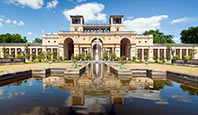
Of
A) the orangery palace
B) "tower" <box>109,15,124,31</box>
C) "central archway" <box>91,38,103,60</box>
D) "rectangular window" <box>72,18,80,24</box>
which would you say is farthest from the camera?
"rectangular window" <box>72,18,80,24</box>

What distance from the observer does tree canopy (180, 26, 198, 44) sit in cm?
5594

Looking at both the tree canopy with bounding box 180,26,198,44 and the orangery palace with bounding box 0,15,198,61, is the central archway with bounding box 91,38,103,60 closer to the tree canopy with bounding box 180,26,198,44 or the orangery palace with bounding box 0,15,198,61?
the orangery palace with bounding box 0,15,198,61

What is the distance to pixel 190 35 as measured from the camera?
58156 mm

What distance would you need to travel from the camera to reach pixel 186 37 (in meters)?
62.3

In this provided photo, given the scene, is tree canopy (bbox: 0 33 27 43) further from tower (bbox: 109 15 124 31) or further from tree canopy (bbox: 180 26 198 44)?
tree canopy (bbox: 180 26 198 44)

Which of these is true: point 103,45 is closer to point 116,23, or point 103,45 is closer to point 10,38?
point 116,23

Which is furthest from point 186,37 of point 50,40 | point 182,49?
point 50,40

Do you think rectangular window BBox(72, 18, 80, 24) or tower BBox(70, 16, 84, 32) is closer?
tower BBox(70, 16, 84, 32)

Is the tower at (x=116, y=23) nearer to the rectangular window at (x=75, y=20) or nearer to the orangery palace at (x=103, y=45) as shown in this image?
the orangery palace at (x=103, y=45)

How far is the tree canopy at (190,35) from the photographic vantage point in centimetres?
5594

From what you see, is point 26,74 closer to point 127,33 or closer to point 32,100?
point 32,100

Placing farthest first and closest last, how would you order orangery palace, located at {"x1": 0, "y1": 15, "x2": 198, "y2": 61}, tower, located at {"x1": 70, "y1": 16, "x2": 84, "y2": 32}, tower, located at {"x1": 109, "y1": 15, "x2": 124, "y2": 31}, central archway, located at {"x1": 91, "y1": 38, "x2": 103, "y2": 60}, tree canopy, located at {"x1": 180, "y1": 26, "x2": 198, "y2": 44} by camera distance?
tree canopy, located at {"x1": 180, "y1": 26, "x2": 198, "y2": 44} → tower, located at {"x1": 109, "y1": 15, "x2": 124, "y2": 31} → tower, located at {"x1": 70, "y1": 16, "x2": 84, "y2": 32} → orangery palace, located at {"x1": 0, "y1": 15, "x2": 198, "y2": 61} → central archway, located at {"x1": 91, "y1": 38, "x2": 103, "y2": 60}

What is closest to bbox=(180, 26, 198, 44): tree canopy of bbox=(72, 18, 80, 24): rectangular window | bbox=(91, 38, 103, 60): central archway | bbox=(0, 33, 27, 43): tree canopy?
bbox=(91, 38, 103, 60): central archway

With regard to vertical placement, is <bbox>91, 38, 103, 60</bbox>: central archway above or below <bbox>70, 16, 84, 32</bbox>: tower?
below
